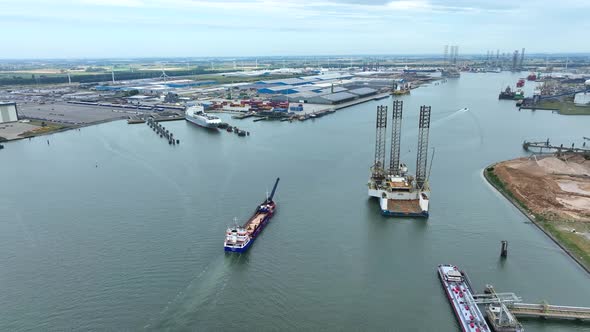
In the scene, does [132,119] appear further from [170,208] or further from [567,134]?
[567,134]

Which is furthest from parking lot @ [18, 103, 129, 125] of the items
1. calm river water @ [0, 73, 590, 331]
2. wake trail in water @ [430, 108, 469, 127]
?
wake trail in water @ [430, 108, 469, 127]

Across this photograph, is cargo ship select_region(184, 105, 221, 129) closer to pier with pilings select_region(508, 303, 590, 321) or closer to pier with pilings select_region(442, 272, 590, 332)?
pier with pilings select_region(442, 272, 590, 332)

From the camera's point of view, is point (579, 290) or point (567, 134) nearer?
point (579, 290)

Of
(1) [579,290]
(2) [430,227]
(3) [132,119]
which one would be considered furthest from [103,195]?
(3) [132,119]

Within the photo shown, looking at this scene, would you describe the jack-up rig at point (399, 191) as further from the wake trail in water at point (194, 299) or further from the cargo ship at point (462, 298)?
the wake trail in water at point (194, 299)

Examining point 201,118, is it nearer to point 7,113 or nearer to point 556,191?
point 7,113
